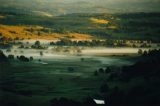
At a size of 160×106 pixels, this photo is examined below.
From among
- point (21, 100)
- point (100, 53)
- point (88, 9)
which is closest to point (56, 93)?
point (21, 100)

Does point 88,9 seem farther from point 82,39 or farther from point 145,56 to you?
point 145,56

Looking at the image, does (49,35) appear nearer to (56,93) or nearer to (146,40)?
(56,93)

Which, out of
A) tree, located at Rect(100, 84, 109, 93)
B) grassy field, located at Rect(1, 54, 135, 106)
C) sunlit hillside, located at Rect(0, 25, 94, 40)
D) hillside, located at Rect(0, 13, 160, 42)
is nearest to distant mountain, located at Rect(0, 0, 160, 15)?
hillside, located at Rect(0, 13, 160, 42)

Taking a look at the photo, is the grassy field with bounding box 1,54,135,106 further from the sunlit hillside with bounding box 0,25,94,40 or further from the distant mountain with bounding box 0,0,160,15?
the distant mountain with bounding box 0,0,160,15

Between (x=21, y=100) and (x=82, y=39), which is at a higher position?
(x=82, y=39)

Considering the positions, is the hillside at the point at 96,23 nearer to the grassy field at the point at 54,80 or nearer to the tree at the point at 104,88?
the grassy field at the point at 54,80

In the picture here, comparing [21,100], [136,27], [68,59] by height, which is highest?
[136,27]
